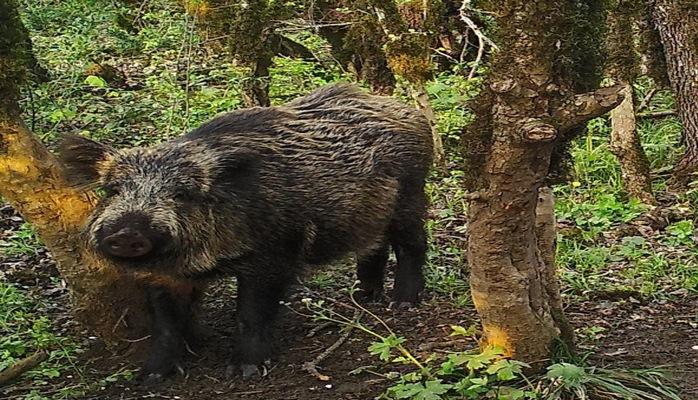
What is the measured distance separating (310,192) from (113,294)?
1158 mm

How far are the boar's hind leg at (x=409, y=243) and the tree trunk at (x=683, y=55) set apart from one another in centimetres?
305

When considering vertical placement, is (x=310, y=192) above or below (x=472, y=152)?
below

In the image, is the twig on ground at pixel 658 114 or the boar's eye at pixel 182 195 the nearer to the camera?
the boar's eye at pixel 182 195

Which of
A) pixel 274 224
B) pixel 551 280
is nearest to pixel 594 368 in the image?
pixel 551 280

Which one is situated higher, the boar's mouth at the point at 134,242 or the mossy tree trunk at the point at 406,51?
A: the mossy tree trunk at the point at 406,51

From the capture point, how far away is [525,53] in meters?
3.34

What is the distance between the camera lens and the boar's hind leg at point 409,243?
5.78m

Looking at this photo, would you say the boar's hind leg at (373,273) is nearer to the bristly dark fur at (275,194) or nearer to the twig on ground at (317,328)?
the bristly dark fur at (275,194)

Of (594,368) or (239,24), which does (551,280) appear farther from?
(239,24)

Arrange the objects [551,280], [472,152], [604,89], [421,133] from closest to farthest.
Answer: [604,89] → [472,152] → [551,280] → [421,133]

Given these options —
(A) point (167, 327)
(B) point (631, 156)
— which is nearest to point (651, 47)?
(B) point (631, 156)

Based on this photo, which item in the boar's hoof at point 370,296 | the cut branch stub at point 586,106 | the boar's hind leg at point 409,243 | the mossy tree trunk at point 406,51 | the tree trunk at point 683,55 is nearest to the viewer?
the cut branch stub at point 586,106

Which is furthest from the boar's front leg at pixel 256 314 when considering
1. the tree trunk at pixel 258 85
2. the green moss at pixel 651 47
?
the green moss at pixel 651 47

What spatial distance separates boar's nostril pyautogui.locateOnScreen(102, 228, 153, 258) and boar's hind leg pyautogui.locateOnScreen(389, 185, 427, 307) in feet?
6.12
